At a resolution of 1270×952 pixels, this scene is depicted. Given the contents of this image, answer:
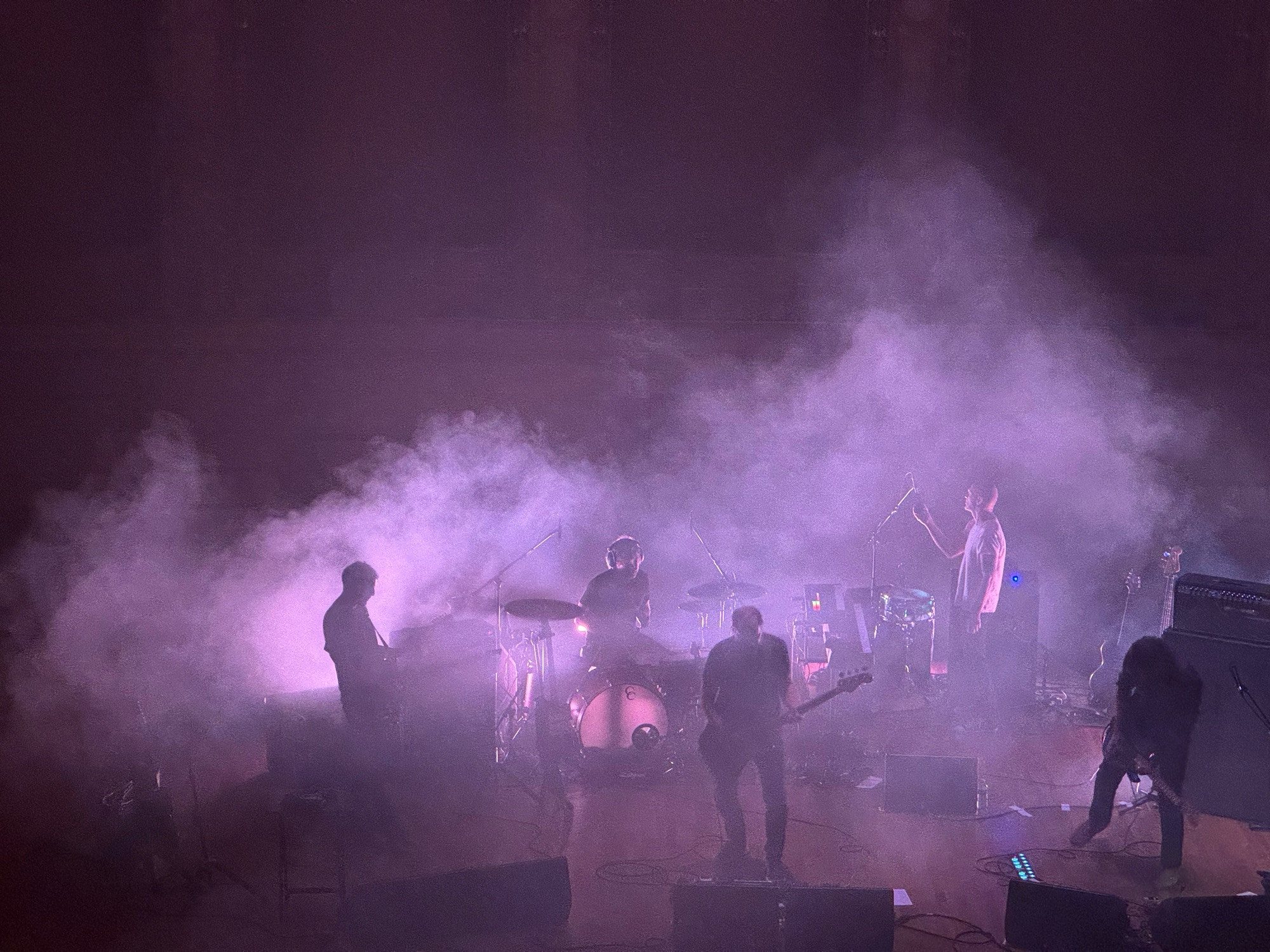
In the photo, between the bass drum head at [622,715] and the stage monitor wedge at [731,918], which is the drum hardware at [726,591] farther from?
the stage monitor wedge at [731,918]

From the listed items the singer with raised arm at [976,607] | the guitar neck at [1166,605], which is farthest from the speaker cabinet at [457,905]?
the guitar neck at [1166,605]

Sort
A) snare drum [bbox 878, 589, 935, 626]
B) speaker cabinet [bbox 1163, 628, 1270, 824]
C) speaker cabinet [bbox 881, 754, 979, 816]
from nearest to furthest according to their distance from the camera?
speaker cabinet [bbox 1163, 628, 1270, 824], speaker cabinet [bbox 881, 754, 979, 816], snare drum [bbox 878, 589, 935, 626]

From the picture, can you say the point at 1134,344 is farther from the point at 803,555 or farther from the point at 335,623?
the point at 335,623

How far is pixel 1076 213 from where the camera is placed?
466 inches

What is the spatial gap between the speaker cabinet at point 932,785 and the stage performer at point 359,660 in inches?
137

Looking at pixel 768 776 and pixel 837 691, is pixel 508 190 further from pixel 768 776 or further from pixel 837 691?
pixel 768 776

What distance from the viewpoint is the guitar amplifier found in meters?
6.82

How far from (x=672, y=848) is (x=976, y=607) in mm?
3854

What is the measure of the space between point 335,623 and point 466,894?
214 cm

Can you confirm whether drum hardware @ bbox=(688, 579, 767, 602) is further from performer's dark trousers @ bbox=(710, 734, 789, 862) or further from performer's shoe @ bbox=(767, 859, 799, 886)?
performer's shoe @ bbox=(767, 859, 799, 886)

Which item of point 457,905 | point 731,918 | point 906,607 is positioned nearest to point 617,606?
point 906,607

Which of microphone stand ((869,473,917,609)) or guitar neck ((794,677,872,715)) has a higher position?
microphone stand ((869,473,917,609))

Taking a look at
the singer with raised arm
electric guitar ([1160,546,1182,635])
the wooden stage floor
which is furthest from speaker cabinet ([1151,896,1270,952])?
electric guitar ([1160,546,1182,635])

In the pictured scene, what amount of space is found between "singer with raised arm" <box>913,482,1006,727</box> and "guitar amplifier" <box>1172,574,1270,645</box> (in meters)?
2.17
